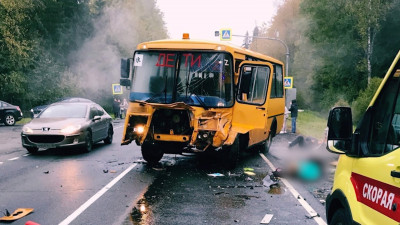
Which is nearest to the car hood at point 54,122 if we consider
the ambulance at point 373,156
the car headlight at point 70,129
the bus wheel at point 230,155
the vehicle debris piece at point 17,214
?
the car headlight at point 70,129

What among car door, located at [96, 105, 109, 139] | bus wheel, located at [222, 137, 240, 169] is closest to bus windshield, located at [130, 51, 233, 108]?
bus wheel, located at [222, 137, 240, 169]

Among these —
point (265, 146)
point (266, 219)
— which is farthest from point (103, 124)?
point (266, 219)

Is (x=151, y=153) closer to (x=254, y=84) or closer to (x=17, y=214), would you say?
(x=254, y=84)

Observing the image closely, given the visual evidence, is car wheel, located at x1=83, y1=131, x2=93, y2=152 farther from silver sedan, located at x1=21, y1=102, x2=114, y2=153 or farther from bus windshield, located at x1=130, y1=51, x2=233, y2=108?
bus windshield, located at x1=130, y1=51, x2=233, y2=108

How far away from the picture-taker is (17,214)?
262 inches

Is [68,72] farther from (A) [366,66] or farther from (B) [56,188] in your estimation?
(B) [56,188]

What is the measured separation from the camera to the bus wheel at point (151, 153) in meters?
11.2

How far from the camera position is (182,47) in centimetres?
1093

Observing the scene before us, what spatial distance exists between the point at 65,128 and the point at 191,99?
14.7 feet

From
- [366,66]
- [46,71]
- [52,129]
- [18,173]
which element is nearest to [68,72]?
[46,71]

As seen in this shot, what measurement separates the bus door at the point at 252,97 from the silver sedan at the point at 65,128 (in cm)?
520

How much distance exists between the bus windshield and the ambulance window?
7.26m

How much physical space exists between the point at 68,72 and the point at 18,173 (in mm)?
32044

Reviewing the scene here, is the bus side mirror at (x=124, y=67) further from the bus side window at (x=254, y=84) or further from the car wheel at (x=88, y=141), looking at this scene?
the car wheel at (x=88, y=141)
